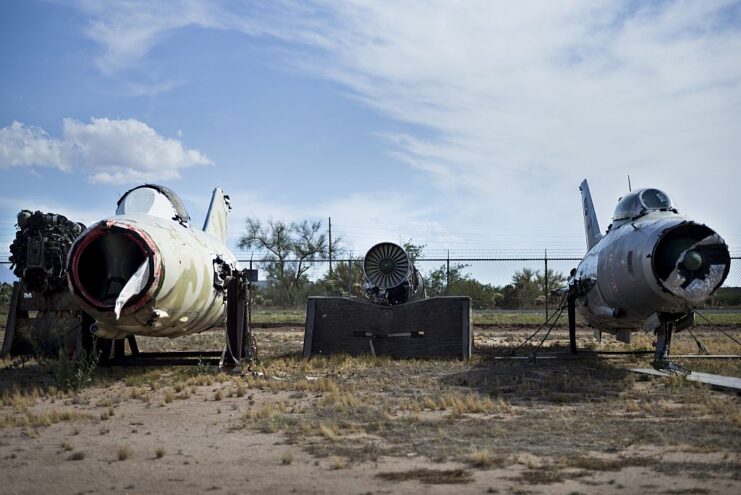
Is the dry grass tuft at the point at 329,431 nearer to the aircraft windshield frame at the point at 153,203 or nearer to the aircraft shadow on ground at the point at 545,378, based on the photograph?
the aircraft shadow on ground at the point at 545,378

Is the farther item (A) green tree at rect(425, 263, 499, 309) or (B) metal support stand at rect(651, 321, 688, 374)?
(A) green tree at rect(425, 263, 499, 309)

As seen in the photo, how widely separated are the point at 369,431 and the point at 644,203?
7575 millimetres

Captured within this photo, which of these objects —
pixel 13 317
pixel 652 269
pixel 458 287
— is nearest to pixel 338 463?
pixel 652 269

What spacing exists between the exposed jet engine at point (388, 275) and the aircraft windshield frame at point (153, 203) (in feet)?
18.2

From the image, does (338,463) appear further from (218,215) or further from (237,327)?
(218,215)

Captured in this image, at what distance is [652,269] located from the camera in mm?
10273

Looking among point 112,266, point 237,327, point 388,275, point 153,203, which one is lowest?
point 237,327

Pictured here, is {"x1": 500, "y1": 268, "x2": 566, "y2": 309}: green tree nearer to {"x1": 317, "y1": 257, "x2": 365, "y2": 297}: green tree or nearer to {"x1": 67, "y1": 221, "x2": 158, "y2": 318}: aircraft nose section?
{"x1": 317, "y1": 257, "x2": 365, "y2": 297}: green tree

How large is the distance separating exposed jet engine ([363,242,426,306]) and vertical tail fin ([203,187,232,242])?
134 inches

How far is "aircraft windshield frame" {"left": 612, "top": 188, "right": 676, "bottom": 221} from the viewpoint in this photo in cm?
1217

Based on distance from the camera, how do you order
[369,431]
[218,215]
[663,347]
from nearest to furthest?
1. [369,431]
2. [663,347]
3. [218,215]

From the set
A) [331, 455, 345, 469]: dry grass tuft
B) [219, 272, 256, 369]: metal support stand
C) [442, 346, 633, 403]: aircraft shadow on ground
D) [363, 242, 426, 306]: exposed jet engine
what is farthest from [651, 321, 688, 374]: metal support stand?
[331, 455, 345, 469]: dry grass tuft

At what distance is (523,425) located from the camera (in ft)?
23.5

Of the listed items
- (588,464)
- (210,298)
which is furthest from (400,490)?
(210,298)
